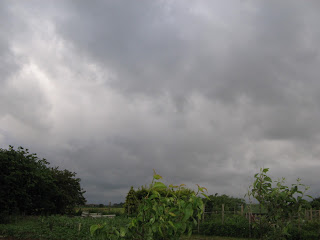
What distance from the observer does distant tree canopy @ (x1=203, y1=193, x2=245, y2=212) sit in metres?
24.7

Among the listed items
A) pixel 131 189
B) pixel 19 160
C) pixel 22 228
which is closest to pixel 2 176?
pixel 19 160

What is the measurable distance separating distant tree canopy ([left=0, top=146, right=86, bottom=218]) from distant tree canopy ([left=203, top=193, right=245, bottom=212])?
12.4 m

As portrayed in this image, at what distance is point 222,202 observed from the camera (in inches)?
1006

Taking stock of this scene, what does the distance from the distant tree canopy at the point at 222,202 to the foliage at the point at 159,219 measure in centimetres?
2294

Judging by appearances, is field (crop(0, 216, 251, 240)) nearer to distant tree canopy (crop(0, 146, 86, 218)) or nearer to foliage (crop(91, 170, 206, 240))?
distant tree canopy (crop(0, 146, 86, 218))

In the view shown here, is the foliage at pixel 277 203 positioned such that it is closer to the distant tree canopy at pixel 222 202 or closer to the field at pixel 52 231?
the field at pixel 52 231

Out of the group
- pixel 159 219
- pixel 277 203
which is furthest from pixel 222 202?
pixel 159 219

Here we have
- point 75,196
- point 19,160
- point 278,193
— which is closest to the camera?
point 278,193

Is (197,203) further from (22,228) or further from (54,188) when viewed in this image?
(54,188)

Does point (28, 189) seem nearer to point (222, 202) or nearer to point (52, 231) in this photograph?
point (52, 231)

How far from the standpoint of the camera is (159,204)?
2469 millimetres

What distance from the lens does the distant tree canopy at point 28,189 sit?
2208cm

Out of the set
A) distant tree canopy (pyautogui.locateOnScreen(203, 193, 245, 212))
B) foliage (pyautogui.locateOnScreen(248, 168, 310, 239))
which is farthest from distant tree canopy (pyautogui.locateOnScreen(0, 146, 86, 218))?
foliage (pyautogui.locateOnScreen(248, 168, 310, 239))

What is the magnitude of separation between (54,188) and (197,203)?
2605cm
